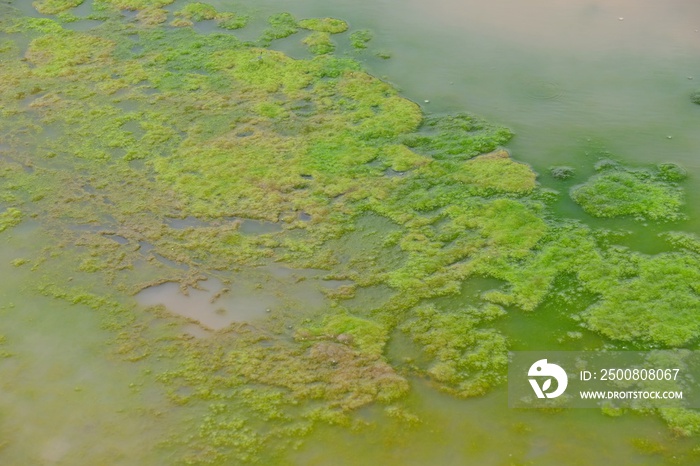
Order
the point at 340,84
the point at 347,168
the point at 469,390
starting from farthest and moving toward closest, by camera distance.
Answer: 1. the point at 340,84
2. the point at 347,168
3. the point at 469,390

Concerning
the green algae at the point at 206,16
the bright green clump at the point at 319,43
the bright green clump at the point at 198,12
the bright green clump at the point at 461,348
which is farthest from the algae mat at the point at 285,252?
the bright green clump at the point at 198,12

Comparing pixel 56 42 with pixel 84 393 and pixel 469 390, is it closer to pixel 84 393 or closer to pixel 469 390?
pixel 84 393

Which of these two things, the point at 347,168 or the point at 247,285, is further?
the point at 347,168

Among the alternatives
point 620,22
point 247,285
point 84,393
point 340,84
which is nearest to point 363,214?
point 247,285

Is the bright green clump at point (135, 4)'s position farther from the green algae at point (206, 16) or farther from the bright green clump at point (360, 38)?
the bright green clump at point (360, 38)

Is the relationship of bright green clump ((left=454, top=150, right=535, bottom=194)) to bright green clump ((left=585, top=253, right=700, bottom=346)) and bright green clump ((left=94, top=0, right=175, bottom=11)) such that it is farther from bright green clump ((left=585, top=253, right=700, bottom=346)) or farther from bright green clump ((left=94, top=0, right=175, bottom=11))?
bright green clump ((left=94, top=0, right=175, bottom=11))

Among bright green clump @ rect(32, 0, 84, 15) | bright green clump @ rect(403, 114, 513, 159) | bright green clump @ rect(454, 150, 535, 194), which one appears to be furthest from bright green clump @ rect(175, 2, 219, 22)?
bright green clump @ rect(454, 150, 535, 194)
